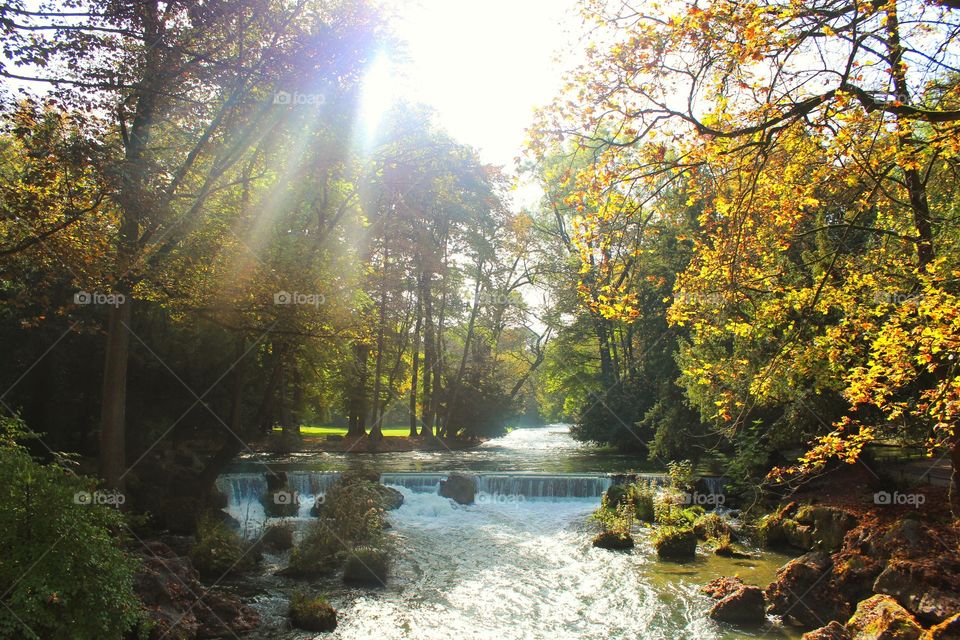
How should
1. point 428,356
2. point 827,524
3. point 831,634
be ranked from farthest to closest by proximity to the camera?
1. point 428,356
2. point 827,524
3. point 831,634

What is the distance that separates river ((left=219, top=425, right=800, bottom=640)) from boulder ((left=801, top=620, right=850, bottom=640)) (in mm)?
805

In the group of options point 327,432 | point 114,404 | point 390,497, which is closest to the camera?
point 114,404

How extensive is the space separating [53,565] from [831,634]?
786 cm

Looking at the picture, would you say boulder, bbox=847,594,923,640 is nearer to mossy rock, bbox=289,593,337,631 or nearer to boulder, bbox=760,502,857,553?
boulder, bbox=760,502,857,553

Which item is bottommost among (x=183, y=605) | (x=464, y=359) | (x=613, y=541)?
(x=613, y=541)

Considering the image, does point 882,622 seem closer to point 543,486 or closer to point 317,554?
point 317,554

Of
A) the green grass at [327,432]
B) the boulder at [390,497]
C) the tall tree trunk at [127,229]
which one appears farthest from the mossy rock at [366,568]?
the green grass at [327,432]

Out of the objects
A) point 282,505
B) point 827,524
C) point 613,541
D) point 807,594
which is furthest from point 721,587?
point 282,505

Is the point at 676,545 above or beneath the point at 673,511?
beneath

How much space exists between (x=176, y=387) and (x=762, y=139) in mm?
17401

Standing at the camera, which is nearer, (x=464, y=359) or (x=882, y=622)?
(x=882, y=622)

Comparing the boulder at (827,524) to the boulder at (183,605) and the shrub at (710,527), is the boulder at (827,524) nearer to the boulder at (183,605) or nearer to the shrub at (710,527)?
the shrub at (710,527)

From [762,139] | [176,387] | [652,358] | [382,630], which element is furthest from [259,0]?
[652,358]

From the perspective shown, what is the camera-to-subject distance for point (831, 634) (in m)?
7.22
